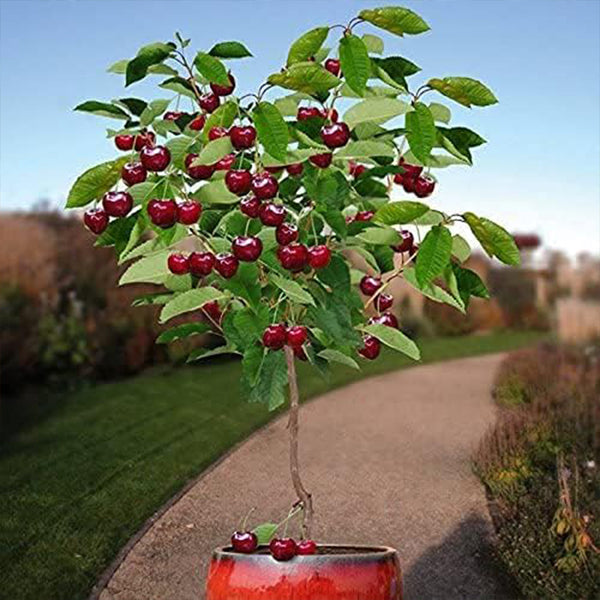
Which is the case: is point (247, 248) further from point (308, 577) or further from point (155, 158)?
point (308, 577)

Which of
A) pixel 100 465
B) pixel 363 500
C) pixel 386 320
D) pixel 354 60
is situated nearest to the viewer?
pixel 354 60

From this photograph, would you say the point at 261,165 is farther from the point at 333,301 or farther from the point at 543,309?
the point at 543,309

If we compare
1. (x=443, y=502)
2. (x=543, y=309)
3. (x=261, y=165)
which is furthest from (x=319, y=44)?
(x=543, y=309)

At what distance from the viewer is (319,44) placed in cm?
354

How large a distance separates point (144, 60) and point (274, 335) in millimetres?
966

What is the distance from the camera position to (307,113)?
368cm

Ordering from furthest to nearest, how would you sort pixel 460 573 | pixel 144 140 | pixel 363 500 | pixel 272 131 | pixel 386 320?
1. pixel 363 500
2. pixel 460 573
3. pixel 386 320
4. pixel 144 140
5. pixel 272 131

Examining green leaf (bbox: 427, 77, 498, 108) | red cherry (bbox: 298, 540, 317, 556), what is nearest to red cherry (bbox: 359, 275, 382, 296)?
green leaf (bbox: 427, 77, 498, 108)

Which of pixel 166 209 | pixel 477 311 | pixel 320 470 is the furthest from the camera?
pixel 477 311

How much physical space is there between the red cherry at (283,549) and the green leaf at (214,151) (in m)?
1.31

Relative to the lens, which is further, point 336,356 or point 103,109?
point 336,356

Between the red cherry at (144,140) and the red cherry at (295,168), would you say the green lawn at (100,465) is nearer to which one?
the red cherry at (144,140)

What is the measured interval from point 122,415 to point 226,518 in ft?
13.2

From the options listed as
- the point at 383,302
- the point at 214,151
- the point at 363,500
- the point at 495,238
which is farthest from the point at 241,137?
the point at 363,500
